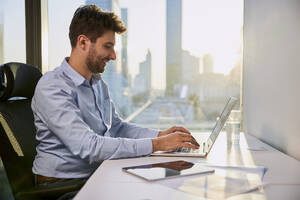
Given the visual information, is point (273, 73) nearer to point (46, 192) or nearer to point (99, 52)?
point (99, 52)

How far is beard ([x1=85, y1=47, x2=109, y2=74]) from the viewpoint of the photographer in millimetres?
1479

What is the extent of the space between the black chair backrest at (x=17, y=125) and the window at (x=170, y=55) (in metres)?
0.92

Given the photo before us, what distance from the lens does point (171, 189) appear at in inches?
30.2

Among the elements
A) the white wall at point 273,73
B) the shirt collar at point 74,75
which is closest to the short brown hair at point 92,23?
the shirt collar at point 74,75

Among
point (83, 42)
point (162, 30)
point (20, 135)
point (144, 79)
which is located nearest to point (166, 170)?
point (20, 135)

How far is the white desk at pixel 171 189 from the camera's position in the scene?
28.4 inches

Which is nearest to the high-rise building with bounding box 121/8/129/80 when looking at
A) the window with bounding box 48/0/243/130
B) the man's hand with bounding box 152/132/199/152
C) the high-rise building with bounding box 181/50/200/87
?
the window with bounding box 48/0/243/130

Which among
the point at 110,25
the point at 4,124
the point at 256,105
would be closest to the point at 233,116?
the point at 256,105

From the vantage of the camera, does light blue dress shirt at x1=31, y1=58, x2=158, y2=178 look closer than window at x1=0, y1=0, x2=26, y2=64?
Yes

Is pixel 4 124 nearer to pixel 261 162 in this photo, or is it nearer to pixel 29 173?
pixel 29 173

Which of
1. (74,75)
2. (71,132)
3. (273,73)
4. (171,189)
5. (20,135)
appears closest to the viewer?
(171,189)

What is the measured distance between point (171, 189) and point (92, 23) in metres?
0.97

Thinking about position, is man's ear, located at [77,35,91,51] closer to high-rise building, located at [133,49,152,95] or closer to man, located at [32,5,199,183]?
man, located at [32,5,199,183]

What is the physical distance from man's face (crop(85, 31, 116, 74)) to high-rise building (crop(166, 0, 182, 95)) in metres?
0.87
